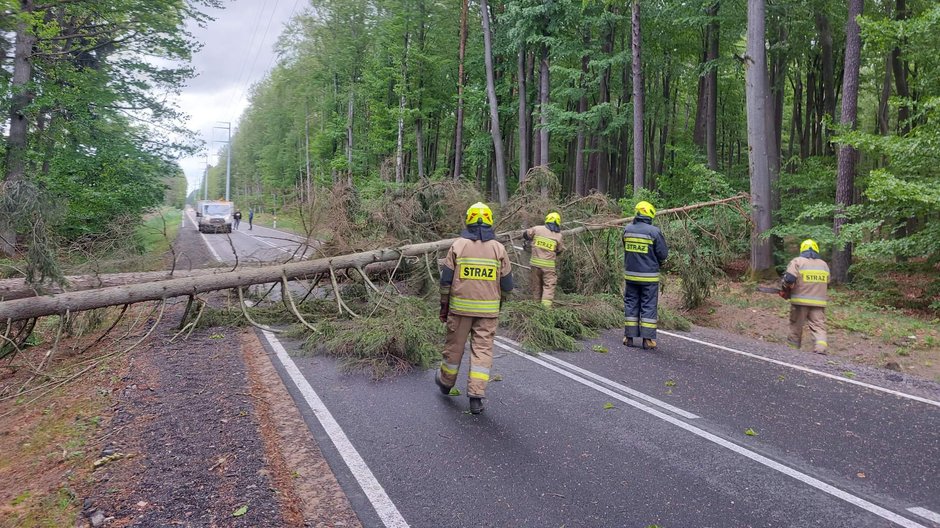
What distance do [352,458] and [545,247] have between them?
5.79 meters

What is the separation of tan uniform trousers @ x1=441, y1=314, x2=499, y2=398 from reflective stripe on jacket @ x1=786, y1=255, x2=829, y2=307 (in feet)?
18.6

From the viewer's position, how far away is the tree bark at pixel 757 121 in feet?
38.6

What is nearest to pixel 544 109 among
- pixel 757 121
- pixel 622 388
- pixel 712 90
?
pixel 712 90

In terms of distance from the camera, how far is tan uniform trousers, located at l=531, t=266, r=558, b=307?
8.72 meters

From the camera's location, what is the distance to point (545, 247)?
28.9ft

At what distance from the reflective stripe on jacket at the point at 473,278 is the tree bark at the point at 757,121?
31.5ft

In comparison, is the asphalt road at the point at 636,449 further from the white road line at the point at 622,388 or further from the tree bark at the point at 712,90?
the tree bark at the point at 712,90

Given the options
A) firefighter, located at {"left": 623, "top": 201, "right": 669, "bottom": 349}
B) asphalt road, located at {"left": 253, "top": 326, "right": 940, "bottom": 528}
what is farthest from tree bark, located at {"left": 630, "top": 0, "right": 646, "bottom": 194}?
asphalt road, located at {"left": 253, "top": 326, "right": 940, "bottom": 528}

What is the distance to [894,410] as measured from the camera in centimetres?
484

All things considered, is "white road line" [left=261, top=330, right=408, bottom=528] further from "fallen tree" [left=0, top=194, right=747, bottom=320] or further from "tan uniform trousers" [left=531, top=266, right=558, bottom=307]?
"tan uniform trousers" [left=531, top=266, right=558, bottom=307]

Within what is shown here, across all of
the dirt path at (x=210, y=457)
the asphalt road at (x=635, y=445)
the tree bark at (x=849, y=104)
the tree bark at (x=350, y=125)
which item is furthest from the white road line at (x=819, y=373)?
the tree bark at (x=350, y=125)

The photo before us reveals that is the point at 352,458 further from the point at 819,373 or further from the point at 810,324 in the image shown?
the point at 810,324

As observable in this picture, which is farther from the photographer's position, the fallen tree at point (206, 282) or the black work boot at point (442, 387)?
the fallen tree at point (206, 282)

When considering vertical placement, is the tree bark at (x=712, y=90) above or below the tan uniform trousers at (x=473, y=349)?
above
